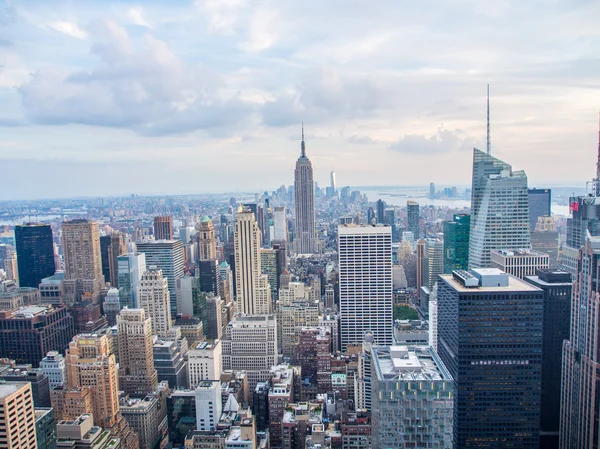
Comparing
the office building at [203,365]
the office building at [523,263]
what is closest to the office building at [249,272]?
the office building at [203,365]

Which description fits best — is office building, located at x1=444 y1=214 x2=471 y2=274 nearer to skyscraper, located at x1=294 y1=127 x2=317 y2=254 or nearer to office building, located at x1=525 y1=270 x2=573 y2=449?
office building, located at x1=525 y1=270 x2=573 y2=449

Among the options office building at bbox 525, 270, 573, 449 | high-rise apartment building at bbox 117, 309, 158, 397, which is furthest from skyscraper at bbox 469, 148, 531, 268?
A: high-rise apartment building at bbox 117, 309, 158, 397

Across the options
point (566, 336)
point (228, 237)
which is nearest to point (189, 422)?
point (566, 336)

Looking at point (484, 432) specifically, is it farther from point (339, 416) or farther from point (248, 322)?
point (248, 322)

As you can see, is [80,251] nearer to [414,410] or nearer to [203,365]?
[203,365]

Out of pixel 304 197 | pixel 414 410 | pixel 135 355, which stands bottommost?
pixel 135 355

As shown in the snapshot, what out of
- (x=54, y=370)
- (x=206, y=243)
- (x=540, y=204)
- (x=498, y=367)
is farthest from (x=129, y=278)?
(x=540, y=204)
